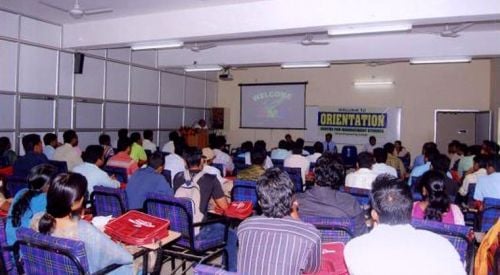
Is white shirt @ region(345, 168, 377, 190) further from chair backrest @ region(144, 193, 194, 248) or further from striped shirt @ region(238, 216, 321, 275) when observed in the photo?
striped shirt @ region(238, 216, 321, 275)

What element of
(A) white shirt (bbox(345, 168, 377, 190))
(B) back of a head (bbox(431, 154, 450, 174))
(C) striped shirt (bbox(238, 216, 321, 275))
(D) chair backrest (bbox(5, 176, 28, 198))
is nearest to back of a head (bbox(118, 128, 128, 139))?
(D) chair backrest (bbox(5, 176, 28, 198))

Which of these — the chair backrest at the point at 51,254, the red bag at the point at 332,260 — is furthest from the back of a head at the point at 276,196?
the chair backrest at the point at 51,254

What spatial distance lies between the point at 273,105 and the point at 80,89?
5.75m

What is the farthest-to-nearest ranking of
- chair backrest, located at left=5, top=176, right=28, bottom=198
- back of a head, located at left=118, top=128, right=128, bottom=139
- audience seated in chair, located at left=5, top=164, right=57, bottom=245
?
back of a head, located at left=118, top=128, right=128, bottom=139, chair backrest, located at left=5, top=176, right=28, bottom=198, audience seated in chair, located at left=5, top=164, right=57, bottom=245

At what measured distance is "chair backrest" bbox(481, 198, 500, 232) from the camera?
148 inches

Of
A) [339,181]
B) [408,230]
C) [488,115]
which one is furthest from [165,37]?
[488,115]

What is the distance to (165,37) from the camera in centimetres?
720

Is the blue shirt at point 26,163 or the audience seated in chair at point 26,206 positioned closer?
the audience seated in chair at point 26,206

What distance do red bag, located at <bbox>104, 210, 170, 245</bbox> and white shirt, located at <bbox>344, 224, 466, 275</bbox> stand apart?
1328 mm

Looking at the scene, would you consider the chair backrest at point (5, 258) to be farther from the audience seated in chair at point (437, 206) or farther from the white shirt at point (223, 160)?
the white shirt at point (223, 160)

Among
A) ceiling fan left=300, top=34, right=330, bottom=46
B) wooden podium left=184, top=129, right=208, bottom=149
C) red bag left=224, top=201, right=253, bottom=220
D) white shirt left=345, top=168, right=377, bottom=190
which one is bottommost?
red bag left=224, top=201, right=253, bottom=220

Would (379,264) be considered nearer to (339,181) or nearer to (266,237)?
(266,237)

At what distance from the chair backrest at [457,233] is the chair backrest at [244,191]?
7.14 feet

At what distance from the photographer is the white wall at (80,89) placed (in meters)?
7.36
